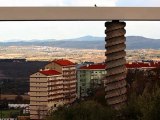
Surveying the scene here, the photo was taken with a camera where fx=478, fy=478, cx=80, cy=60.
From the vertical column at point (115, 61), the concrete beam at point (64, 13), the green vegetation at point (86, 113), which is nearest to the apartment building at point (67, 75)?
the green vegetation at point (86, 113)

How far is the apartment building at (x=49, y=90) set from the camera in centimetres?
3137

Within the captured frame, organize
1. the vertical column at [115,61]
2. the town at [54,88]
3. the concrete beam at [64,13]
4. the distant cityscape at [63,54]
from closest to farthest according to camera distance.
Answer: the concrete beam at [64,13] < the vertical column at [115,61] < the town at [54,88] < the distant cityscape at [63,54]

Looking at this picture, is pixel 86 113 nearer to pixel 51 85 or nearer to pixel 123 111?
pixel 123 111

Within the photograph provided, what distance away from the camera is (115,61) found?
768 cm

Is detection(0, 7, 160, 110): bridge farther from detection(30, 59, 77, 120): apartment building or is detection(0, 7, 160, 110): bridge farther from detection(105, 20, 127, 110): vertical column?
detection(30, 59, 77, 120): apartment building

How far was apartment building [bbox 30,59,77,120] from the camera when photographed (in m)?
31.4

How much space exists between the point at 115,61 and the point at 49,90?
86.3ft

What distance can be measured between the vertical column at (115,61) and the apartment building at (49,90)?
21.8 metres

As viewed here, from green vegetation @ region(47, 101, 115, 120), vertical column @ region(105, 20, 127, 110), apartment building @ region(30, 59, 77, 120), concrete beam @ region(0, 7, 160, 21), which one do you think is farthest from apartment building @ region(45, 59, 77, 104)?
concrete beam @ region(0, 7, 160, 21)

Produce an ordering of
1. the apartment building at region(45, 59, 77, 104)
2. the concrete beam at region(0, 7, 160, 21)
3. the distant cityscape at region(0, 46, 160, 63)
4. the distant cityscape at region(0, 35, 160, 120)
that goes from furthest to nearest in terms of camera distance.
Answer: the distant cityscape at region(0, 46, 160, 63)
the apartment building at region(45, 59, 77, 104)
the distant cityscape at region(0, 35, 160, 120)
the concrete beam at region(0, 7, 160, 21)

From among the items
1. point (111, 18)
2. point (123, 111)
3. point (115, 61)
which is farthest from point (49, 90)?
point (111, 18)

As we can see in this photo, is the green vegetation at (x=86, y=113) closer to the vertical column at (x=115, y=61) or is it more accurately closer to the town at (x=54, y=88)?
the vertical column at (x=115, y=61)

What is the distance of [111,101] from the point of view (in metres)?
7.79

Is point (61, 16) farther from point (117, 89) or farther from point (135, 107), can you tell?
point (135, 107)
